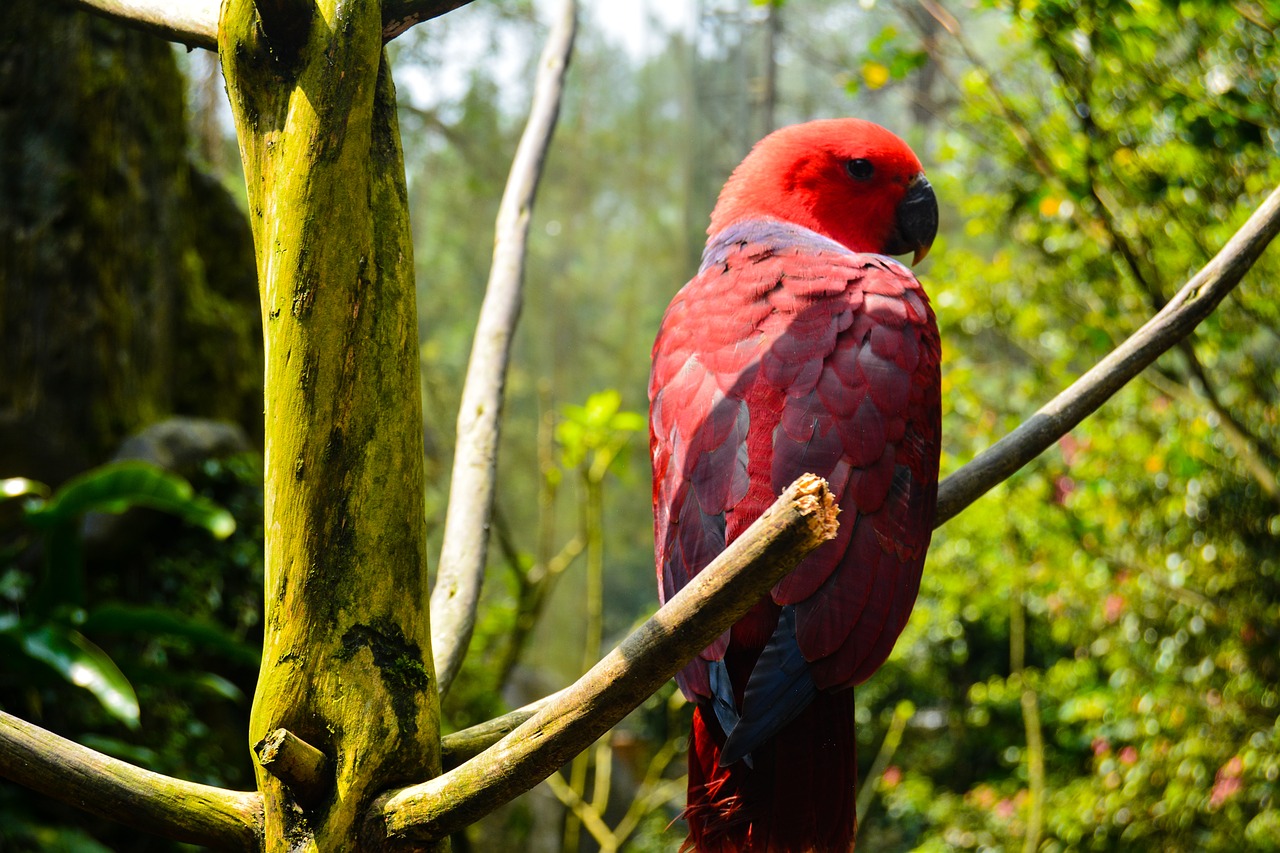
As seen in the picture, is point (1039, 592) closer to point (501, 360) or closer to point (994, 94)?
point (994, 94)

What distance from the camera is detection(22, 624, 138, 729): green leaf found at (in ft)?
6.06

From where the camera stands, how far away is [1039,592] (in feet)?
10.5

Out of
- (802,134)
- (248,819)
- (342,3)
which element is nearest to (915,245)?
(802,134)

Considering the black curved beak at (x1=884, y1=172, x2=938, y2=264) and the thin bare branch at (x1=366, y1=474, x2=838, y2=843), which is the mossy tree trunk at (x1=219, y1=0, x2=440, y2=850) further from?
the black curved beak at (x1=884, y1=172, x2=938, y2=264)

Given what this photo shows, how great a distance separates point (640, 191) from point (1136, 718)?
173 inches

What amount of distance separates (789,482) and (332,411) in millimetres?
473

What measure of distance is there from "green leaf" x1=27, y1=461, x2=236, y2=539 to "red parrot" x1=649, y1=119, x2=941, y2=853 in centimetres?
128

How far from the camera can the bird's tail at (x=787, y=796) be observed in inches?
35.7

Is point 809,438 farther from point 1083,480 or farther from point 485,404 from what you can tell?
point 1083,480

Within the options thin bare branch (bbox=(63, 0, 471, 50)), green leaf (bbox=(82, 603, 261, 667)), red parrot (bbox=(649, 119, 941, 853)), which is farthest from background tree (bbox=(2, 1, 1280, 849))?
thin bare branch (bbox=(63, 0, 471, 50))

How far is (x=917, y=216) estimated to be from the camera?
1636 millimetres

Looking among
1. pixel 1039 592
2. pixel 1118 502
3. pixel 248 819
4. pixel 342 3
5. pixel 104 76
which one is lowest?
pixel 1039 592

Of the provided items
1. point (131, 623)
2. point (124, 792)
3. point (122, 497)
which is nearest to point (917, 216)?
point (124, 792)

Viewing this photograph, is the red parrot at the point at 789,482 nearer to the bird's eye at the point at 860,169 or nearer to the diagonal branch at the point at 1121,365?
the diagonal branch at the point at 1121,365
